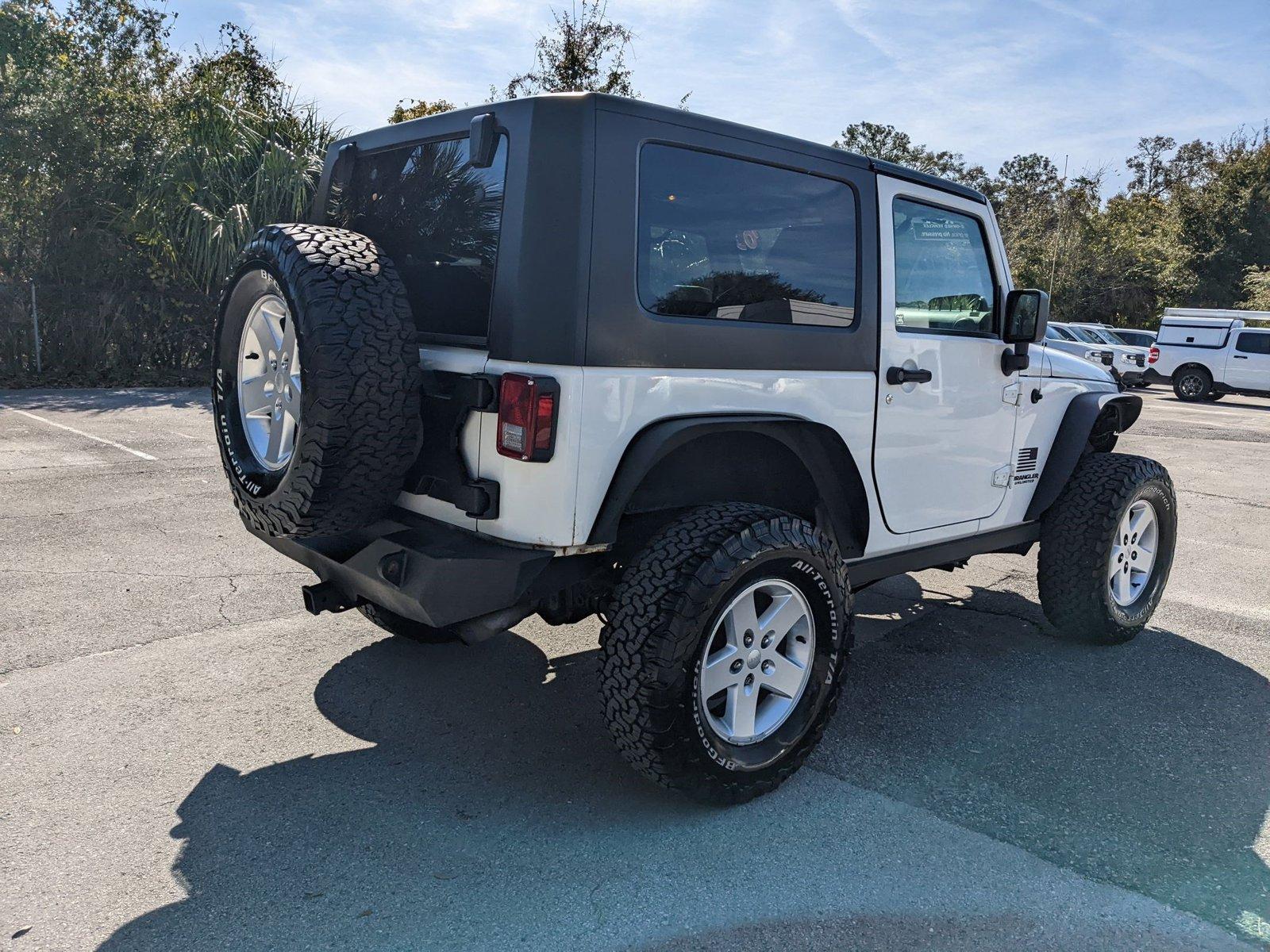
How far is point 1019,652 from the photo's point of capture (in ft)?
14.8

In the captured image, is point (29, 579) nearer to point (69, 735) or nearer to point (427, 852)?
point (69, 735)

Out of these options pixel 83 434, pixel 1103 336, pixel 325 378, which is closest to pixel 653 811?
pixel 325 378

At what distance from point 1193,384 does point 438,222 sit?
74.7 feet

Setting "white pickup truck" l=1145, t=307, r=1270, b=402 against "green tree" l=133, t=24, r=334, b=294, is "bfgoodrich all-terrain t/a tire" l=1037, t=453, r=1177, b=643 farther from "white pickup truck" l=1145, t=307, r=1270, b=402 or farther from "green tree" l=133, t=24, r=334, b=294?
"white pickup truck" l=1145, t=307, r=1270, b=402

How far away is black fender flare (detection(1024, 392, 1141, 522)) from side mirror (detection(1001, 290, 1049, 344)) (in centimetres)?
60

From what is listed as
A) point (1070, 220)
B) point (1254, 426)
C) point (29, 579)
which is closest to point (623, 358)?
point (29, 579)

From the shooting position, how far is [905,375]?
3623 millimetres

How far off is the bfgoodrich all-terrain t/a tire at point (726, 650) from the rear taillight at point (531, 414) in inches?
19.3

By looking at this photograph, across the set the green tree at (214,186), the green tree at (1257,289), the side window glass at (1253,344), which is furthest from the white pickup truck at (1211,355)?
the green tree at (214,186)

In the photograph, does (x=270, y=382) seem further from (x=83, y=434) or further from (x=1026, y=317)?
(x=83, y=434)

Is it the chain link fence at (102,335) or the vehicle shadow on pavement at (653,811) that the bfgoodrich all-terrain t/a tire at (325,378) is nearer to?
the vehicle shadow on pavement at (653,811)

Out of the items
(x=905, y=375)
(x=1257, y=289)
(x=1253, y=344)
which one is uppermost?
(x=1257, y=289)

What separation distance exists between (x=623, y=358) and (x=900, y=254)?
4.92 feet

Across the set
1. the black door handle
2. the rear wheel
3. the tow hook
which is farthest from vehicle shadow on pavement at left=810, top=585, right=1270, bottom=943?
the rear wheel
